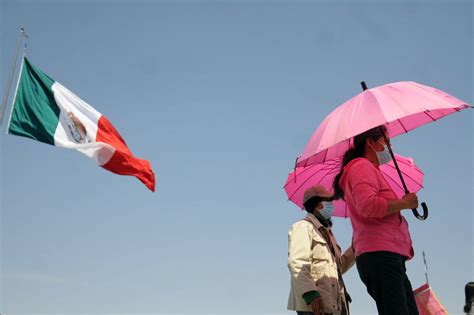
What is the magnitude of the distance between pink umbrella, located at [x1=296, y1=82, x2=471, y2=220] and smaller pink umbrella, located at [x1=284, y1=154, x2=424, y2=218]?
115 cm

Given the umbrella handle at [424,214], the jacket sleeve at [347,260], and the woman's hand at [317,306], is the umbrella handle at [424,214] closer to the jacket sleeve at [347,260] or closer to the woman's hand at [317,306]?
the woman's hand at [317,306]

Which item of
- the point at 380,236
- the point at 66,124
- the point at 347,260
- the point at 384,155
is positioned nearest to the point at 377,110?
the point at 384,155

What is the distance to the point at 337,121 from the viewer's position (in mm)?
5293

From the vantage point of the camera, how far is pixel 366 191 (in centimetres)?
447

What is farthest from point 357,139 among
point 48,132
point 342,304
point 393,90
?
point 48,132

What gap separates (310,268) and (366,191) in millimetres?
1677

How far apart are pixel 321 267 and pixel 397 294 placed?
1.70m

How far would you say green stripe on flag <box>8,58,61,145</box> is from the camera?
732 cm

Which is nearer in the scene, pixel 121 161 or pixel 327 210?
pixel 327 210

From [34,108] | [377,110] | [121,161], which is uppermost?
[34,108]

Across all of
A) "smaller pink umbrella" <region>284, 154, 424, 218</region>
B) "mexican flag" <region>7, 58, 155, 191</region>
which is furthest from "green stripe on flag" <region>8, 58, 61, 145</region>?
"smaller pink umbrella" <region>284, 154, 424, 218</region>

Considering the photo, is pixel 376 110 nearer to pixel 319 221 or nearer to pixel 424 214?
pixel 424 214

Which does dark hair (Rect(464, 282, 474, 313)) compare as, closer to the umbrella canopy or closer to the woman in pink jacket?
the woman in pink jacket

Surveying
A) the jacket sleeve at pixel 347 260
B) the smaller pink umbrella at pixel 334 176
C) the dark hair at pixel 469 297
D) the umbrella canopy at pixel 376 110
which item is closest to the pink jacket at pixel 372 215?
the umbrella canopy at pixel 376 110
